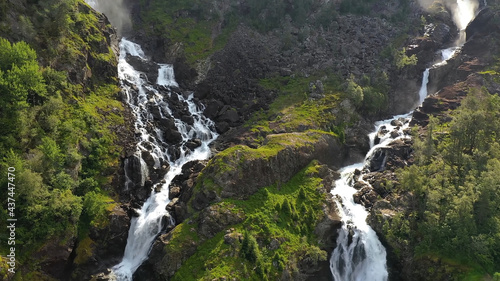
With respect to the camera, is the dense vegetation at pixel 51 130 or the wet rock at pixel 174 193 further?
the wet rock at pixel 174 193

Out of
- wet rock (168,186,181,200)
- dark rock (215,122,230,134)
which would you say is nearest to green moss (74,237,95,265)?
wet rock (168,186,181,200)

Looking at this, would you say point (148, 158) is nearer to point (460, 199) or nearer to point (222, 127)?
point (222, 127)

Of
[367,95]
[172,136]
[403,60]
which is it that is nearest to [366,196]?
[367,95]

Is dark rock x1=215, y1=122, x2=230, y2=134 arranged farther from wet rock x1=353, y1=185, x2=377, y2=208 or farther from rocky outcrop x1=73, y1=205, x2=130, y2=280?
wet rock x1=353, y1=185, x2=377, y2=208

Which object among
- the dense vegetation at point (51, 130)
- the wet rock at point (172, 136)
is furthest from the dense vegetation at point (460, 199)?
the dense vegetation at point (51, 130)

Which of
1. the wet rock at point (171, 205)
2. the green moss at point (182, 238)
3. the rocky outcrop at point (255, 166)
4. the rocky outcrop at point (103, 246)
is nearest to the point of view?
the green moss at point (182, 238)

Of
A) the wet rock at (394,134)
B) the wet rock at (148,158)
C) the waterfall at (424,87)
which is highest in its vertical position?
the waterfall at (424,87)

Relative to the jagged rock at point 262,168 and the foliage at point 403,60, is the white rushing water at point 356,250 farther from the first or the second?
the foliage at point 403,60

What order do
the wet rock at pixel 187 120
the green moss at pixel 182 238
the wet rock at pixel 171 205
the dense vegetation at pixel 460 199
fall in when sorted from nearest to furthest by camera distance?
1. the dense vegetation at pixel 460 199
2. the green moss at pixel 182 238
3. the wet rock at pixel 171 205
4. the wet rock at pixel 187 120
